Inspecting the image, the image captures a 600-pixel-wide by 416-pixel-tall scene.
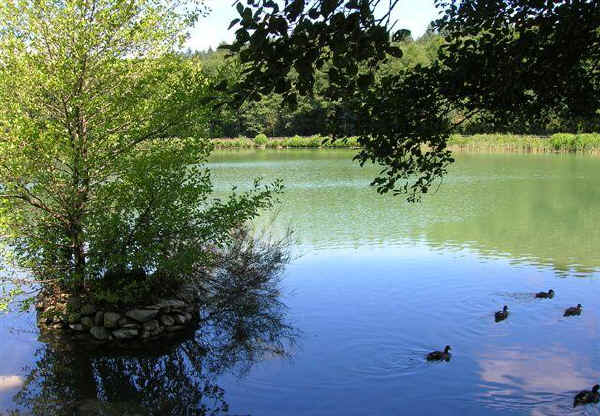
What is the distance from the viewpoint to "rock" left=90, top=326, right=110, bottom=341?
891cm

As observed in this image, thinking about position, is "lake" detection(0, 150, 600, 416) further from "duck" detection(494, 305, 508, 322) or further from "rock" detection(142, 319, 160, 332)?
"rock" detection(142, 319, 160, 332)

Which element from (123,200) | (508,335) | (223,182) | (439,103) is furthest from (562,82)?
(223,182)

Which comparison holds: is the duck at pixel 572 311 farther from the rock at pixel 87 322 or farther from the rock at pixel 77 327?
the rock at pixel 77 327

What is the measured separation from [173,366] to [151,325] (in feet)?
3.85

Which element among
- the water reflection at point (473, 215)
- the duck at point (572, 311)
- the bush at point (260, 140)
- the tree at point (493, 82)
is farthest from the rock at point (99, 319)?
the bush at point (260, 140)

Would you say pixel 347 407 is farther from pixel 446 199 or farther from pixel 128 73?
pixel 446 199

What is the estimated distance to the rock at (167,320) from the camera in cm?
927

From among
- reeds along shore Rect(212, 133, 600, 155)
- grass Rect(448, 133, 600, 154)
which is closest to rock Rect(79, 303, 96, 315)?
reeds along shore Rect(212, 133, 600, 155)

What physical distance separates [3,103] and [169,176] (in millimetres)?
2634

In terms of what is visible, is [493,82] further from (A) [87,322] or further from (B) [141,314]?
(A) [87,322]

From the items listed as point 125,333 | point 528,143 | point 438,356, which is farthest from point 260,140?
point 438,356

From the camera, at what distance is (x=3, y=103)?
850cm

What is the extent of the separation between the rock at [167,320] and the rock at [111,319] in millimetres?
685

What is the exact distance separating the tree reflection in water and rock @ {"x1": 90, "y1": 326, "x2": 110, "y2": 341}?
8.1 inches
